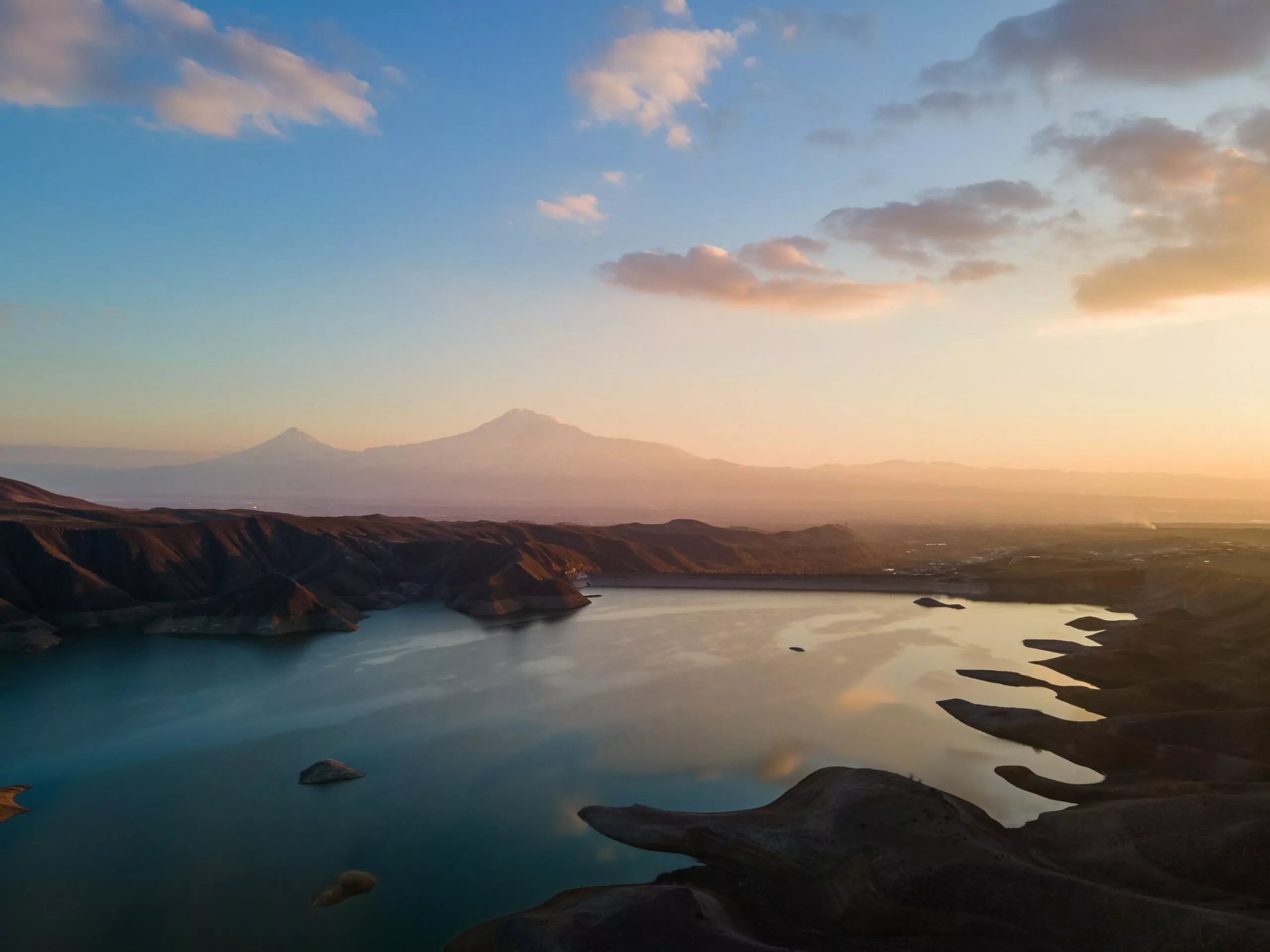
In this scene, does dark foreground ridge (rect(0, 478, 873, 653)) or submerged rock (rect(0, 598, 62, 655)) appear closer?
submerged rock (rect(0, 598, 62, 655))

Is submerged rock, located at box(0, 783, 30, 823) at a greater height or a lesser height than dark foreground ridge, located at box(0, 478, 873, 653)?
lesser

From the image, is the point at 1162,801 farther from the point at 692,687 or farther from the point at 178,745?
the point at 178,745

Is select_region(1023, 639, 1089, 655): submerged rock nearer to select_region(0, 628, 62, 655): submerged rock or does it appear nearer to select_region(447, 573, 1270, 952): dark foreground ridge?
select_region(447, 573, 1270, 952): dark foreground ridge

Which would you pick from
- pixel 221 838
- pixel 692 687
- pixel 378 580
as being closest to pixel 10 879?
pixel 221 838

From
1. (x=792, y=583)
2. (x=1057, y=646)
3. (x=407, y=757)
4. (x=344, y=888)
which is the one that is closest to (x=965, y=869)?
(x=344, y=888)

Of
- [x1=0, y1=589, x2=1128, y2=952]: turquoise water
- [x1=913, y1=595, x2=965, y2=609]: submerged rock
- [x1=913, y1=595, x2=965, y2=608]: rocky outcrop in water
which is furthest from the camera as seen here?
[x1=913, y1=595, x2=965, y2=608]: rocky outcrop in water

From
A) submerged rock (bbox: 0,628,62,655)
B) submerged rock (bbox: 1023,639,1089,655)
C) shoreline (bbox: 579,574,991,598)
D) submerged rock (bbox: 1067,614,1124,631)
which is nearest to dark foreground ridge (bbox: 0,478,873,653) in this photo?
submerged rock (bbox: 0,628,62,655)

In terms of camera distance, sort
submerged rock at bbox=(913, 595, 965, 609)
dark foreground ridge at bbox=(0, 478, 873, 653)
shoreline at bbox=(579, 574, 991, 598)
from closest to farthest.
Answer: dark foreground ridge at bbox=(0, 478, 873, 653)
submerged rock at bbox=(913, 595, 965, 609)
shoreline at bbox=(579, 574, 991, 598)

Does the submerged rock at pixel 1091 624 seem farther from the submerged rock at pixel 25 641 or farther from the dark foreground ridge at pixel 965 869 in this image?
the submerged rock at pixel 25 641
